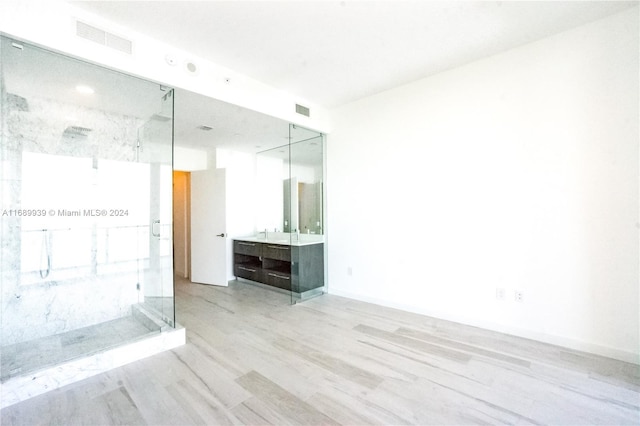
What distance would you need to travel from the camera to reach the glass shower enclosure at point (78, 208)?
2.61 m

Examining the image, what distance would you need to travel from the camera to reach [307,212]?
4.76 m

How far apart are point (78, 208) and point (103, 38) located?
1808 mm

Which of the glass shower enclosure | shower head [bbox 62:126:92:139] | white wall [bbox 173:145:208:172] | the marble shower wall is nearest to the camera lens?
the glass shower enclosure

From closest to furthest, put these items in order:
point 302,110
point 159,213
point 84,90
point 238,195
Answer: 1. point 84,90
2. point 159,213
3. point 302,110
4. point 238,195

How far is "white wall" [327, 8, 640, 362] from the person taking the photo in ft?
8.18

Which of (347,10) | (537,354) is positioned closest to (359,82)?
(347,10)

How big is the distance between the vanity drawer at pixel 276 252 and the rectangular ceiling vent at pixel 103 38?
312 cm

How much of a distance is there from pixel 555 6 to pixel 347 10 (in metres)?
1.70

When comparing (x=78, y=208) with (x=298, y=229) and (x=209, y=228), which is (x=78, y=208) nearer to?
(x=209, y=228)

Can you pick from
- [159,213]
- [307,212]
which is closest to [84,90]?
[159,213]

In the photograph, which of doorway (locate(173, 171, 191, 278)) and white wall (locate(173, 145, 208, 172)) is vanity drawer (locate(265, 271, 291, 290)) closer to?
doorway (locate(173, 171, 191, 278))

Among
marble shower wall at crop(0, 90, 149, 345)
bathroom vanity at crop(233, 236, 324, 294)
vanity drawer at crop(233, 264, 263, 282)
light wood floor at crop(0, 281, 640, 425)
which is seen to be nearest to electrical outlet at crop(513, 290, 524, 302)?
light wood floor at crop(0, 281, 640, 425)

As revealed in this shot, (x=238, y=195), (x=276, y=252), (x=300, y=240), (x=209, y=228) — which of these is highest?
(x=238, y=195)

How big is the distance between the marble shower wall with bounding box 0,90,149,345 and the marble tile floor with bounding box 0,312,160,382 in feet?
0.53
